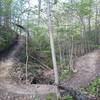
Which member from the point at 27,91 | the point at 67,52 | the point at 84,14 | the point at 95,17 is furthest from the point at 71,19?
the point at 27,91

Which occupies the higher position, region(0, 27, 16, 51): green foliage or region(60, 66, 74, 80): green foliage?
region(0, 27, 16, 51): green foliage

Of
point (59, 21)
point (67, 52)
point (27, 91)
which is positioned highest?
point (59, 21)

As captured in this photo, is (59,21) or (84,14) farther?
(84,14)

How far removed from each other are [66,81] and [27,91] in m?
3.98

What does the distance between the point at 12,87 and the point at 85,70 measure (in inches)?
263

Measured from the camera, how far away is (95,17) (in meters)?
28.0

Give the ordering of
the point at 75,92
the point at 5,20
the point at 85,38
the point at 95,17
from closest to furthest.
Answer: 1. the point at 75,92
2. the point at 5,20
3. the point at 85,38
4. the point at 95,17

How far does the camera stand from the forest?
14722mm

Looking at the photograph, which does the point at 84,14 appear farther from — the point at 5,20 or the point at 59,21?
the point at 5,20

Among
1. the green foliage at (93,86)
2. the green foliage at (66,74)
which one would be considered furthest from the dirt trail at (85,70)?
the green foliage at (93,86)

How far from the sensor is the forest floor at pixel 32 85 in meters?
13.7

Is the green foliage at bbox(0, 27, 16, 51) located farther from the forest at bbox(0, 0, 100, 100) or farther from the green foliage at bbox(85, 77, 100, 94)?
the green foliage at bbox(85, 77, 100, 94)

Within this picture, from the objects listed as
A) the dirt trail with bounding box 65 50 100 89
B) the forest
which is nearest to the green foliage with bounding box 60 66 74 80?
the forest

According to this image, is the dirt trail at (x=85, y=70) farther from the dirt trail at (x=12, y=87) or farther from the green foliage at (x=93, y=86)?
the dirt trail at (x=12, y=87)
